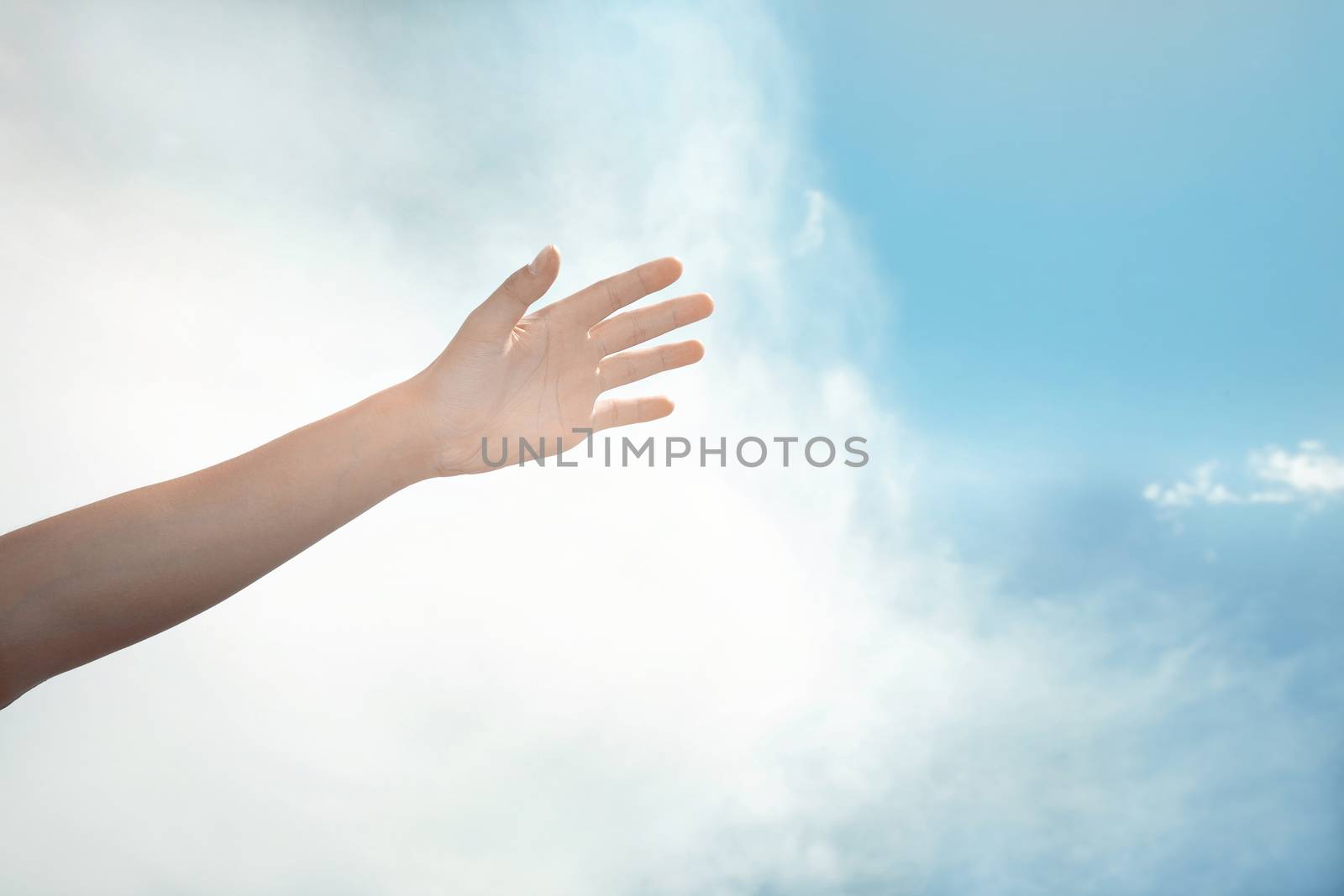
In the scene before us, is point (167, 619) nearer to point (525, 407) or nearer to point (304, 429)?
point (304, 429)

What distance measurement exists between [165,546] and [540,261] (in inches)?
30.4

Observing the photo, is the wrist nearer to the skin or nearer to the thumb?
the skin

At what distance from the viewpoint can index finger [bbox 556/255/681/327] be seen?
1.69 m

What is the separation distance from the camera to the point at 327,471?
1.34 metres

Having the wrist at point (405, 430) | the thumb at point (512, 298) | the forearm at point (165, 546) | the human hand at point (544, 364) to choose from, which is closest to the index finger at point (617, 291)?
the human hand at point (544, 364)

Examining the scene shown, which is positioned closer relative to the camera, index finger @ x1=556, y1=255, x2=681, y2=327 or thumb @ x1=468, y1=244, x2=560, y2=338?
thumb @ x1=468, y1=244, x2=560, y2=338

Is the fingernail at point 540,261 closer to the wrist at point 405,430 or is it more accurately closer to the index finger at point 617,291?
the index finger at point 617,291

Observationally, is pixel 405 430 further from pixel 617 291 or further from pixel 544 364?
pixel 617 291

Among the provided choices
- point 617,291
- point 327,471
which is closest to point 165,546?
point 327,471

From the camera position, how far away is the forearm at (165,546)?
44.1 inches

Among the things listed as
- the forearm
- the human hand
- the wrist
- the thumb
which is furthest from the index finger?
the forearm

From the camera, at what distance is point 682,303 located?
178 centimetres

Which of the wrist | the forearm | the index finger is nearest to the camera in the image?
the forearm

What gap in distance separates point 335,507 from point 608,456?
2.85 metres
